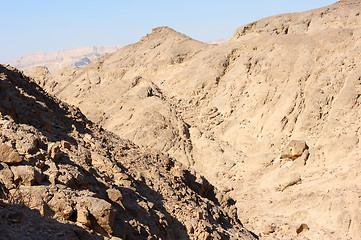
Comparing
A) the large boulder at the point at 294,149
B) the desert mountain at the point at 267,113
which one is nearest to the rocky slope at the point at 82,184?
the desert mountain at the point at 267,113

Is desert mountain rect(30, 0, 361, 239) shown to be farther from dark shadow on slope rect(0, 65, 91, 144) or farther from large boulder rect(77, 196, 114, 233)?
large boulder rect(77, 196, 114, 233)

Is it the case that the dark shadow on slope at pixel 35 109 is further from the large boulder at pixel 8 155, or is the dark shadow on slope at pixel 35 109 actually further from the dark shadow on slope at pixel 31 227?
the dark shadow on slope at pixel 31 227

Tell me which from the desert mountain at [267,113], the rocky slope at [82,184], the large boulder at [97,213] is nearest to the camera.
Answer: the rocky slope at [82,184]

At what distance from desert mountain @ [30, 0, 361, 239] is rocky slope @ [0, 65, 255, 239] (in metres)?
4.08

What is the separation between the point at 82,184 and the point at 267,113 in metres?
17.8

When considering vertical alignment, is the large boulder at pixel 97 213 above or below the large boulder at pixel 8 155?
below

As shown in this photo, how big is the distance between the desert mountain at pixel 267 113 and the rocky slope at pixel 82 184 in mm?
4084

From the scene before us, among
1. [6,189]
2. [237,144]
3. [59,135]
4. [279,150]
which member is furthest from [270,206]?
[6,189]

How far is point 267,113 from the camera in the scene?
24812 millimetres

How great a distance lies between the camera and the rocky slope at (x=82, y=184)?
7.02 meters

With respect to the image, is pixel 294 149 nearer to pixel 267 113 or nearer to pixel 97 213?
pixel 267 113

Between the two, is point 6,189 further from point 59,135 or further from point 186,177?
point 186,177

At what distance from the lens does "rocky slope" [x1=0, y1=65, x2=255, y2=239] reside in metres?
7.02

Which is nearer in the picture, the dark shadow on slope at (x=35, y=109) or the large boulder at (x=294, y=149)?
the dark shadow on slope at (x=35, y=109)
